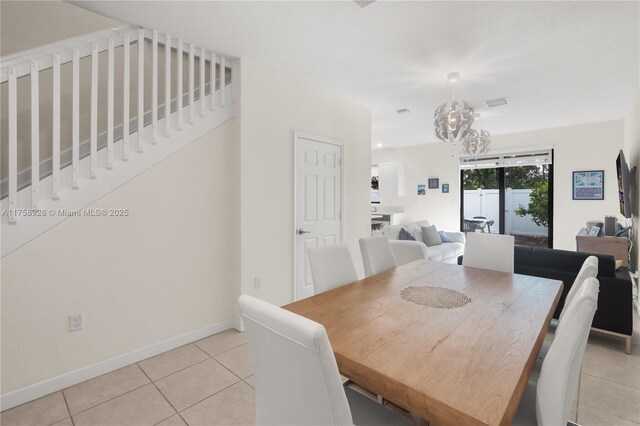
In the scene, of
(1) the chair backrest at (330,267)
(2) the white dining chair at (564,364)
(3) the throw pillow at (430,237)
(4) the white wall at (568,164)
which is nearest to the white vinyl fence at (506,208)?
(4) the white wall at (568,164)

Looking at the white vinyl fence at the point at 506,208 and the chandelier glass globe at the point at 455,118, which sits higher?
the chandelier glass globe at the point at 455,118

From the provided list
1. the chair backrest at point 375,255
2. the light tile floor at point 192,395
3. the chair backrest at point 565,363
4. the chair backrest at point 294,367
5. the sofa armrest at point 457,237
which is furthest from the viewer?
the sofa armrest at point 457,237

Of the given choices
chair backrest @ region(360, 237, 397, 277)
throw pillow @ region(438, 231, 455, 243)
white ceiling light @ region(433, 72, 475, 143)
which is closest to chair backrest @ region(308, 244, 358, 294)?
chair backrest @ region(360, 237, 397, 277)

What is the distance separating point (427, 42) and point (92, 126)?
2667 mm

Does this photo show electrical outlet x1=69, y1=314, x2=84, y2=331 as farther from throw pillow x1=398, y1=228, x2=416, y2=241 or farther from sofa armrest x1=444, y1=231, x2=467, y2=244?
sofa armrest x1=444, y1=231, x2=467, y2=244

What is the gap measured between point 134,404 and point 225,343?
2.85 feet

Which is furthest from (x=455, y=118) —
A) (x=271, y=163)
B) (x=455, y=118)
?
(x=271, y=163)

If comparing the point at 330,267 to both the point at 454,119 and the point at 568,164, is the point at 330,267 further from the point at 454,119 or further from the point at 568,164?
the point at 568,164

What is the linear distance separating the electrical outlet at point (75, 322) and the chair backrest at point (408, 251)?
2.94 meters

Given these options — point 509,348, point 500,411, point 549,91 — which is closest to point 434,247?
point 549,91

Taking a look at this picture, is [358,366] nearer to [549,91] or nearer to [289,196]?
[289,196]

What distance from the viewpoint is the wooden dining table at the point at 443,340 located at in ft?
3.00

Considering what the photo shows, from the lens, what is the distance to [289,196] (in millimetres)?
3406

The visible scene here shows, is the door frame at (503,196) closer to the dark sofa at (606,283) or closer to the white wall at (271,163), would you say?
the dark sofa at (606,283)
